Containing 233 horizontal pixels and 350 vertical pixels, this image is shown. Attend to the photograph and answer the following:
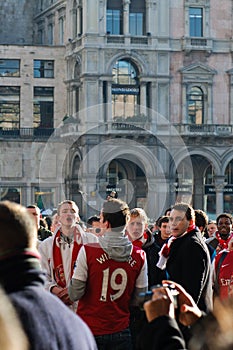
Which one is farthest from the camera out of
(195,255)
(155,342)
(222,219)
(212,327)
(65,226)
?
(222,219)

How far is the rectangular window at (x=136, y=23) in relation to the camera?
5081cm

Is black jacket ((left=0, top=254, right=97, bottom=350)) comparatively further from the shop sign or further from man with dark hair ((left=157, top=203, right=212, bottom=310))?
the shop sign

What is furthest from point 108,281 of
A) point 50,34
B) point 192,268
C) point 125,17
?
point 50,34

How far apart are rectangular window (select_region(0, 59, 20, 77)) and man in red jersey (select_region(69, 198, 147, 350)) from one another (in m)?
45.5

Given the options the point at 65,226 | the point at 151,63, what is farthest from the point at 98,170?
the point at 65,226

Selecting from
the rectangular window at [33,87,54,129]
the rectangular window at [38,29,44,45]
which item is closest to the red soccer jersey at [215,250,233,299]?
the rectangular window at [33,87,54,129]

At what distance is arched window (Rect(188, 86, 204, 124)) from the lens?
171 feet

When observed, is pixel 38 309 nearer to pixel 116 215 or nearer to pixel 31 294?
pixel 31 294

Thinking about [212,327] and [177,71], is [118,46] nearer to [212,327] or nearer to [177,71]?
[177,71]

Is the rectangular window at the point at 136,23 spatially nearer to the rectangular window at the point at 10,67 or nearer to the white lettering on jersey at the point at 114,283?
the rectangular window at the point at 10,67

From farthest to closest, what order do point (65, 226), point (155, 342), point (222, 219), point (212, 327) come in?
point (222, 219)
point (65, 226)
point (155, 342)
point (212, 327)

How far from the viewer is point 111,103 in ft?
165

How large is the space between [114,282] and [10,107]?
45.5 m

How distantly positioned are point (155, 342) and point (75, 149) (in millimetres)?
46772
